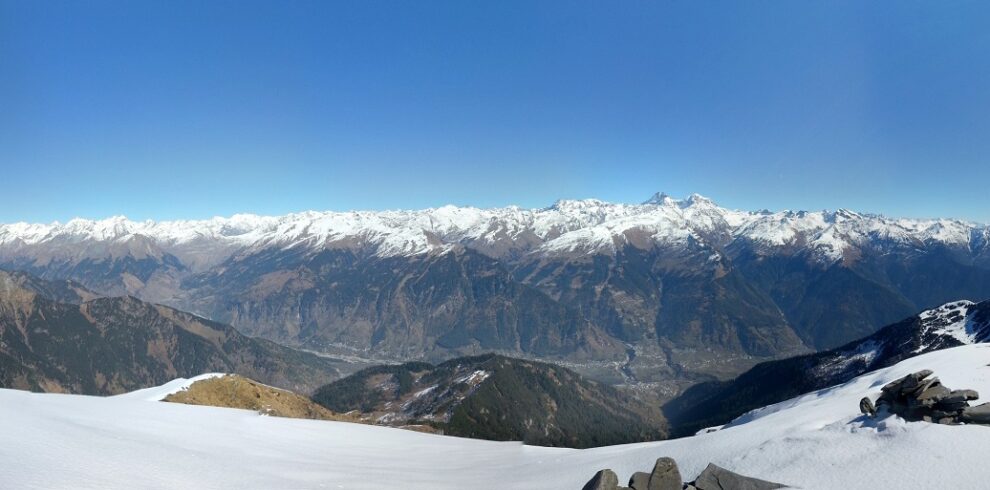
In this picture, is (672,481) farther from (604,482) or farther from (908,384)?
(908,384)

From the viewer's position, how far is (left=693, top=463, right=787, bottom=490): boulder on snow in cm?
1587

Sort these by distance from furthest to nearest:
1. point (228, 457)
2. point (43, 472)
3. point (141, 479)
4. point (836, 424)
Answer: point (836, 424), point (228, 457), point (141, 479), point (43, 472)

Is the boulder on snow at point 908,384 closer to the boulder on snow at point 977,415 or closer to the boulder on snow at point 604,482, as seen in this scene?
the boulder on snow at point 977,415

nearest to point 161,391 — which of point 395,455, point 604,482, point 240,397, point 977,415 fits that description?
point 240,397

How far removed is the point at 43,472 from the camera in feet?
41.4

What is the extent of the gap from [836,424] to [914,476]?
5519 mm

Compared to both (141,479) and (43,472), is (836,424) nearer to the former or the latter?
(141,479)

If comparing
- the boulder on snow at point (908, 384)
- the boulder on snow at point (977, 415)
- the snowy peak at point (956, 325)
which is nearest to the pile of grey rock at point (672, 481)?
the boulder on snow at point (977, 415)

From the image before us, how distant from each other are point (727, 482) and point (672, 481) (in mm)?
1843

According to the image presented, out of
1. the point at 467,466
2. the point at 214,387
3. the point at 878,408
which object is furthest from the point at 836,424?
the point at 214,387

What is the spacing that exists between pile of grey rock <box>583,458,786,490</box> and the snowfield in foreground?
1.67 meters

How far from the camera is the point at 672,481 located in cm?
1578

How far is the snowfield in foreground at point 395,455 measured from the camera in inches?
589

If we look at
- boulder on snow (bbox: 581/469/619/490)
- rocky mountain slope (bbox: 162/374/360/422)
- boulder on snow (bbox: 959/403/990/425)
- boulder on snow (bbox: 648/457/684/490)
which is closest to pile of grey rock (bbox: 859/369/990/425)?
boulder on snow (bbox: 959/403/990/425)
